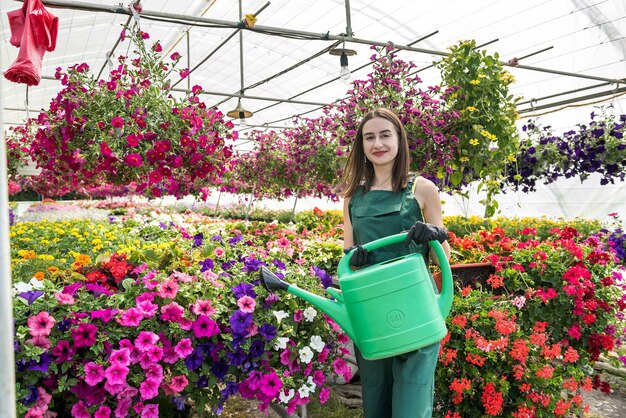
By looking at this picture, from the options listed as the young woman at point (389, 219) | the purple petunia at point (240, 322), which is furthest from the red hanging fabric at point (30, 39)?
the young woman at point (389, 219)

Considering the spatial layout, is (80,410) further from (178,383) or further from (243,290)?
(243,290)

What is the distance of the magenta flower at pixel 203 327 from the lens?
1.52 m

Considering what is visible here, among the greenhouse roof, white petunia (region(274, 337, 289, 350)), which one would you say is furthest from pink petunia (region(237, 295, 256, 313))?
the greenhouse roof

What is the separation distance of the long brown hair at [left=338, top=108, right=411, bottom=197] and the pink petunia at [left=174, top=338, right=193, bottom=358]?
0.74 metres

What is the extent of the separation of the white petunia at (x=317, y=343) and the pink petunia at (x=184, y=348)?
1.46ft

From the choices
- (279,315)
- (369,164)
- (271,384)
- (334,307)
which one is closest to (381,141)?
(369,164)

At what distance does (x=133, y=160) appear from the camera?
6.35 feet

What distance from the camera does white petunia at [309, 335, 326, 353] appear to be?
1.71 meters

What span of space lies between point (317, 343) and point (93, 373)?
29.2 inches

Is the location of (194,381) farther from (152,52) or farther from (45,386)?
(152,52)

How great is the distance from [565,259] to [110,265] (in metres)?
2.23

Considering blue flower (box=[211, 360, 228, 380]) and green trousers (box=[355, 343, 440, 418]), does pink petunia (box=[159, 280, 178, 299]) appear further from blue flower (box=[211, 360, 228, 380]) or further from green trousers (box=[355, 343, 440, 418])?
green trousers (box=[355, 343, 440, 418])

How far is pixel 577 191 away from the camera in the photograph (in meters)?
7.93

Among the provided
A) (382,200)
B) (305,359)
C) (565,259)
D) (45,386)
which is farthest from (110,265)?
(565,259)
